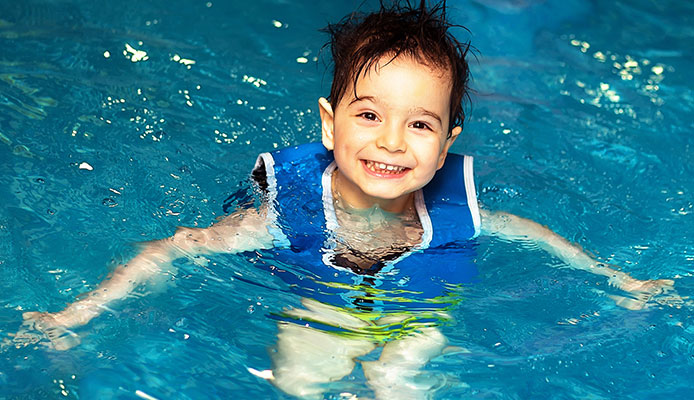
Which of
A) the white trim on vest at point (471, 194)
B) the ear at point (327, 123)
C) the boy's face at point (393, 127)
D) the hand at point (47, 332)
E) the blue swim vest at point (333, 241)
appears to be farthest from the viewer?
the white trim on vest at point (471, 194)

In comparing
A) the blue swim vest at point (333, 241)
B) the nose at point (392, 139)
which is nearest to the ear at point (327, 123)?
the blue swim vest at point (333, 241)

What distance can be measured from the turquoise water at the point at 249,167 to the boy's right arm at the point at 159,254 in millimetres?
47

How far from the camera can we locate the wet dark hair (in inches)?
103

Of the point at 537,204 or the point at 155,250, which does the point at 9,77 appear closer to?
the point at 155,250

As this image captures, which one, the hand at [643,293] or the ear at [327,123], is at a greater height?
the ear at [327,123]

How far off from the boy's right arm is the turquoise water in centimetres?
5

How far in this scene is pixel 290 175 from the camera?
118 inches

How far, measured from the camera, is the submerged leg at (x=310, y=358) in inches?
93.1

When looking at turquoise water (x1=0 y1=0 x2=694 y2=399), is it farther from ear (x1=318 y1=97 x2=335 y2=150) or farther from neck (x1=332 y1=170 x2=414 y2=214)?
ear (x1=318 y1=97 x2=335 y2=150)

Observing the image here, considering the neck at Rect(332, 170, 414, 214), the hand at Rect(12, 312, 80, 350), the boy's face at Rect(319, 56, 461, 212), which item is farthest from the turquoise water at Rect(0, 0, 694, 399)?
the boy's face at Rect(319, 56, 461, 212)

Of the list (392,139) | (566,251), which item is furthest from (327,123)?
(566,251)

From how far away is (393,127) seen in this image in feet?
8.52

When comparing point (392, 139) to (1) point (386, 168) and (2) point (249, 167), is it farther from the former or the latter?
(2) point (249, 167)

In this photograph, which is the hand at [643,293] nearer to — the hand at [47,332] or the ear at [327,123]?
the ear at [327,123]
